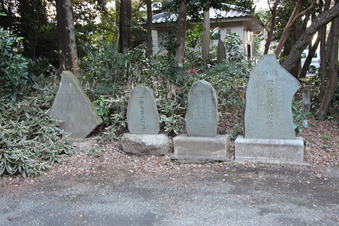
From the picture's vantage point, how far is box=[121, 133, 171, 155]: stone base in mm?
5391

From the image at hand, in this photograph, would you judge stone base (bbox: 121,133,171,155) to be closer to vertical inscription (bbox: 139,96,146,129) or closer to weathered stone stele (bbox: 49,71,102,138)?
vertical inscription (bbox: 139,96,146,129)

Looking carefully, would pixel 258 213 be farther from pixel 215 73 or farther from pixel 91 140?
pixel 215 73

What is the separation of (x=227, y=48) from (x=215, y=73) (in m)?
3.98

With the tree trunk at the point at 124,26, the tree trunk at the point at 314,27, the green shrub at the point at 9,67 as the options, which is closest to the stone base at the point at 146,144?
the green shrub at the point at 9,67

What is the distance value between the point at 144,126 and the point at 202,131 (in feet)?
3.53

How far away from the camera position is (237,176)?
4410 mm

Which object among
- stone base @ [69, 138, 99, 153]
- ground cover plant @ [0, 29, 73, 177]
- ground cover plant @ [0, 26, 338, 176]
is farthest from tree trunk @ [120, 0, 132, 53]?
stone base @ [69, 138, 99, 153]

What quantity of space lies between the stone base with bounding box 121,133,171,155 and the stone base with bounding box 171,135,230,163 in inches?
10.0

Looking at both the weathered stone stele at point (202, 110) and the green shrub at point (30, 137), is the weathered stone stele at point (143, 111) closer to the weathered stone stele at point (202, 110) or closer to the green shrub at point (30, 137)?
the weathered stone stele at point (202, 110)

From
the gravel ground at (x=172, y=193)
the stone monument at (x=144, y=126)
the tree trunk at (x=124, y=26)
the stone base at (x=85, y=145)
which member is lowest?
the gravel ground at (x=172, y=193)

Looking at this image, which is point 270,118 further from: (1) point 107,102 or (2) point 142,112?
(1) point 107,102

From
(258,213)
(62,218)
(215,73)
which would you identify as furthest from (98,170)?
(215,73)

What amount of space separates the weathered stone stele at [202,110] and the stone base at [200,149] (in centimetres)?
13

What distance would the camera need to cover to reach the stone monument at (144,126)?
5.41 m
